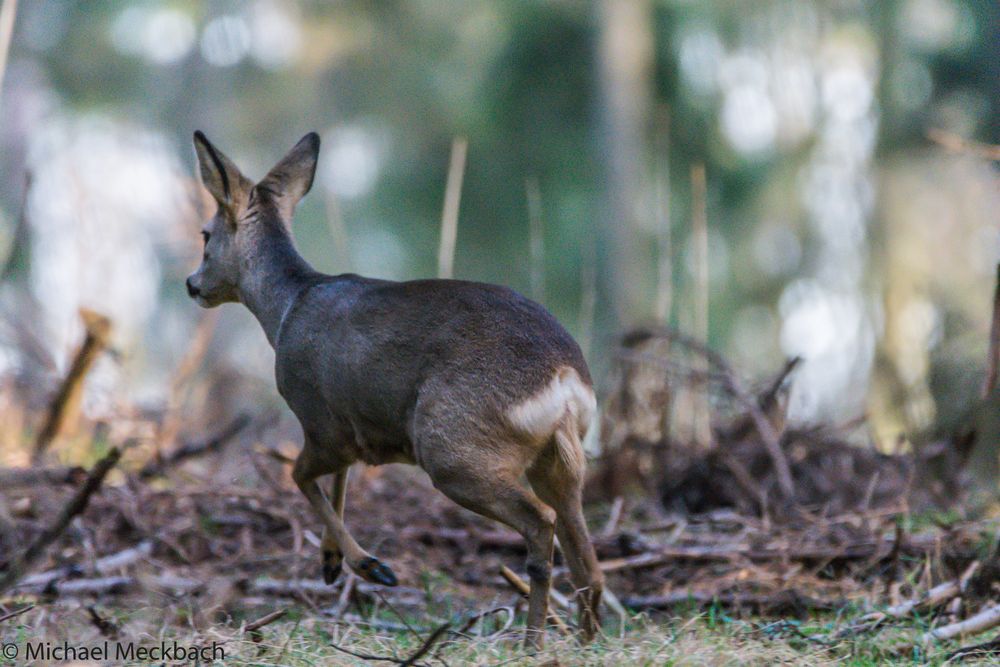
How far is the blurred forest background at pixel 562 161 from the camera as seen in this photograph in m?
8.85

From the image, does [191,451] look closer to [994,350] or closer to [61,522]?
[61,522]

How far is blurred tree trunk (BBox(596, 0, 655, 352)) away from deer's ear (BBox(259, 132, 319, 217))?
37.3 ft

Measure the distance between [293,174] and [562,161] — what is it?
600 inches

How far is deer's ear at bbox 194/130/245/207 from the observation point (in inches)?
208

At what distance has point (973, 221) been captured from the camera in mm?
13125

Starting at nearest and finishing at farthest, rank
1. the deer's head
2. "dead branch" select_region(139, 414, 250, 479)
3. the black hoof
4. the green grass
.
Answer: the green grass, the black hoof, the deer's head, "dead branch" select_region(139, 414, 250, 479)

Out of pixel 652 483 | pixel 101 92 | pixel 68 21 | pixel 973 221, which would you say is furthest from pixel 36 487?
pixel 68 21

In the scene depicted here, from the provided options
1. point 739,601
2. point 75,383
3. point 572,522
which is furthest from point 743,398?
point 75,383

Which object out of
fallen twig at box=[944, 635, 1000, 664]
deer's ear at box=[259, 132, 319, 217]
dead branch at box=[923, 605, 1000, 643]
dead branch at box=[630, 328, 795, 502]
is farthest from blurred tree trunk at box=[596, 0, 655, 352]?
fallen twig at box=[944, 635, 1000, 664]

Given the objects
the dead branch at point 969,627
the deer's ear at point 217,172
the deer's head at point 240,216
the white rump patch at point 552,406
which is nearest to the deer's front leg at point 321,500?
the white rump patch at point 552,406

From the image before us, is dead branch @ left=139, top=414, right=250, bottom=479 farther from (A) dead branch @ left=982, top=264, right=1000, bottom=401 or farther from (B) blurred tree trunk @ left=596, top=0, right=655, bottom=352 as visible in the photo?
(B) blurred tree trunk @ left=596, top=0, right=655, bottom=352

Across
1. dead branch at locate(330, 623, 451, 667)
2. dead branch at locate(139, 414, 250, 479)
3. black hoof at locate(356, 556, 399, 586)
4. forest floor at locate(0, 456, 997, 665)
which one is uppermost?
dead branch at locate(330, 623, 451, 667)

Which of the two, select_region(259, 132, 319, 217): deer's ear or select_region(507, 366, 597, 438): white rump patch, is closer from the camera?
select_region(507, 366, 597, 438): white rump patch

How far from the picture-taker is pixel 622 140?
699 inches
